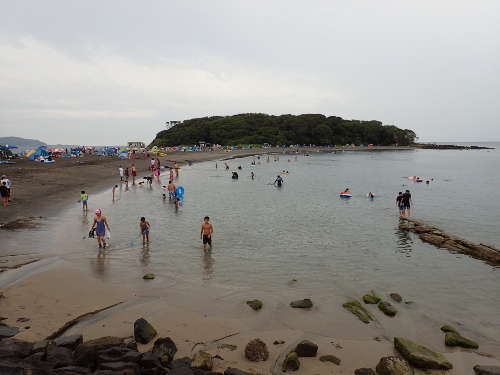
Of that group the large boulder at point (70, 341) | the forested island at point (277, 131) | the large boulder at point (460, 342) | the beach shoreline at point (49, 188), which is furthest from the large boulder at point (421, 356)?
the forested island at point (277, 131)

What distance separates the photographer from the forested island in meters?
154

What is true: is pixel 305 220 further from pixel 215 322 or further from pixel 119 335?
pixel 119 335

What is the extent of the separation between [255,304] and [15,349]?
6.00m

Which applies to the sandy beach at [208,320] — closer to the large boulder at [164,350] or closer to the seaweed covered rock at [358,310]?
the seaweed covered rock at [358,310]

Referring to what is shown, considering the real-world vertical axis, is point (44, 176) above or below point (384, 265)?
above

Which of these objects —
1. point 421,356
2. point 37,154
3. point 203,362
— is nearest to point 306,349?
point 203,362

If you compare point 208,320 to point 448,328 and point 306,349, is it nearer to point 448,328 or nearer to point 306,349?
point 306,349

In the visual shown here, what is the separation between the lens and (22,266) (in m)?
13.2

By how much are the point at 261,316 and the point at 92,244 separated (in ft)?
32.9

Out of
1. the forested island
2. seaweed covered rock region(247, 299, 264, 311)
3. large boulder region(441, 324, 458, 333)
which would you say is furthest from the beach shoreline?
the forested island

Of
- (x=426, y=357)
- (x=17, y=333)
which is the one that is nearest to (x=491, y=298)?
(x=426, y=357)

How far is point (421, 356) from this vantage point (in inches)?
316

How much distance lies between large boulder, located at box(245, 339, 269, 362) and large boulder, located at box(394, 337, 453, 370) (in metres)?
3.19

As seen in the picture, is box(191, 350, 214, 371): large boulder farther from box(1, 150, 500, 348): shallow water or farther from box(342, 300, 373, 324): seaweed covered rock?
box(342, 300, 373, 324): seaweed covered rock
